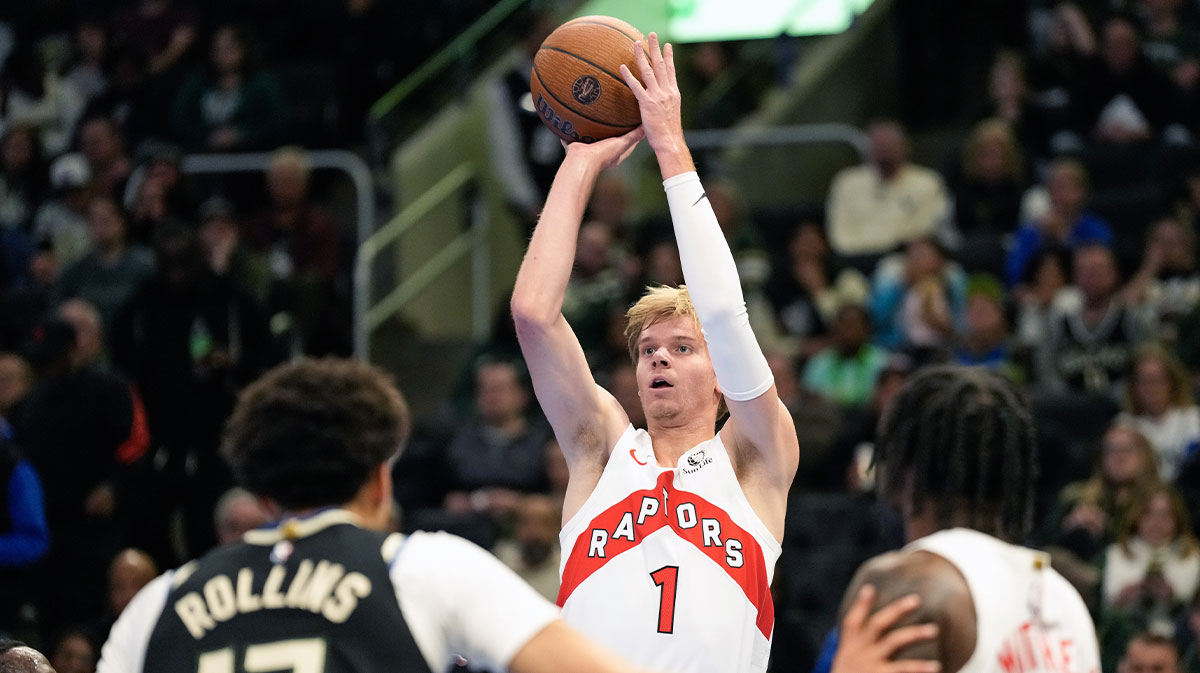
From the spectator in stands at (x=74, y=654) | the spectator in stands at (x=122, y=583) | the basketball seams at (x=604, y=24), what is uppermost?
the basketball seams at (x=604, y=24)

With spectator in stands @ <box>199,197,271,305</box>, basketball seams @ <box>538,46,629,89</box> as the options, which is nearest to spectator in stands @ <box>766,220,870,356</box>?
spectator in stands @ <box>199,197,271,305</box>

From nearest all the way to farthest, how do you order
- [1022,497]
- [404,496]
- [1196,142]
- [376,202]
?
[1022,497]
[404,496]
[1196,142]
[376,202]

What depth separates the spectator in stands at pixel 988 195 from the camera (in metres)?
11.0

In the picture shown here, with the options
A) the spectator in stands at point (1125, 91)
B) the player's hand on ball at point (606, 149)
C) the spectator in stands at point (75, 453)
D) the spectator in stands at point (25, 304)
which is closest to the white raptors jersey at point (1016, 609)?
the player's hand on ball at point (606, 149)

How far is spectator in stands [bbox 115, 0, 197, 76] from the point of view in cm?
1400

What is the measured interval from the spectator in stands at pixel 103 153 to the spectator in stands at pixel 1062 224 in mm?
6168

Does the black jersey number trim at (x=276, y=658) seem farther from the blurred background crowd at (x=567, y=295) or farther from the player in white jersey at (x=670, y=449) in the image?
the blurred background crowd at (x=567, y=295)

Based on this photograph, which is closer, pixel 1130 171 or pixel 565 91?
pixel 565 91

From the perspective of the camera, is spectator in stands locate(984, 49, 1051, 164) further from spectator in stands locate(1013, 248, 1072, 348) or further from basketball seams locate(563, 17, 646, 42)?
basketball seams locate(563, 17, 646, 42)

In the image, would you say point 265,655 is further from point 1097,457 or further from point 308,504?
point 1097,457

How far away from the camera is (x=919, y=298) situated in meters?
10.0

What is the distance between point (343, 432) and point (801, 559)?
5.98m

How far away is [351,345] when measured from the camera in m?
10.7

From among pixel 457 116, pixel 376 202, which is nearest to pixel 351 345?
pixel 376 202
